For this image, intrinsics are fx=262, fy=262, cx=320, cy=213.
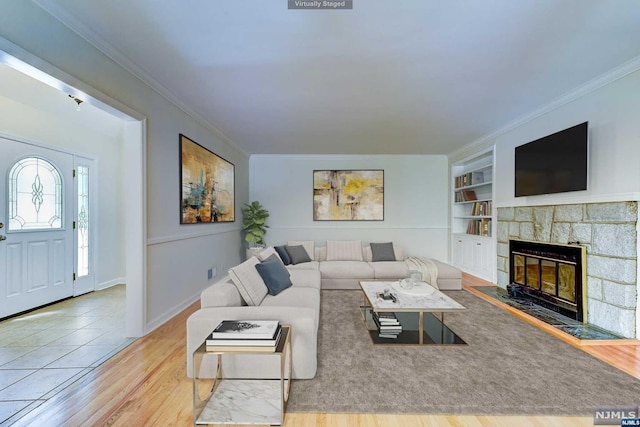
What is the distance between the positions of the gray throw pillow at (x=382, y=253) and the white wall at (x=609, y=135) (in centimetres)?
241

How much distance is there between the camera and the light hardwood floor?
1.52 metres

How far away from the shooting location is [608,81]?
8.91ft

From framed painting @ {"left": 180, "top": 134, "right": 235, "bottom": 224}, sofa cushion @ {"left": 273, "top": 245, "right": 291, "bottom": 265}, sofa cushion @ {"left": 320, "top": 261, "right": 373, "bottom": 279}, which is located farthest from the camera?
sofa cushion @ {"left": 273, "top": 245, "right": 291, "bottom": 265}

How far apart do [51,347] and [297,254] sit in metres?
3.13

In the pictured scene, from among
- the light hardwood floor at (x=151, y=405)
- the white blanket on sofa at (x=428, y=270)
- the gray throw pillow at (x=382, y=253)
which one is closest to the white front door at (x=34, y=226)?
the light hardwood floor at (x=151, y=405)

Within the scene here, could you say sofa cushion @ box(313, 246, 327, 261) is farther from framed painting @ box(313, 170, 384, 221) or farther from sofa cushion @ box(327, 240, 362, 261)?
framed painting @ box(313, 170, 384, 221)

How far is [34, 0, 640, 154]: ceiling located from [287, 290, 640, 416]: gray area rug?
2.58 metres

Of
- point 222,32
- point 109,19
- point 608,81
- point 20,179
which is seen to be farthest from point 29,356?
point 608,81

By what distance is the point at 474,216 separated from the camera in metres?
5.08

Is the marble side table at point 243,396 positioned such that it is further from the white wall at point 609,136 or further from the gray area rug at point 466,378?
the white wall at point 609,136

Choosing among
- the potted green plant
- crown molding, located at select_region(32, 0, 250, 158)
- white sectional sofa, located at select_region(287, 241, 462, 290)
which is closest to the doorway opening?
crown molding, located at select_region(32, 0, 250, 158)

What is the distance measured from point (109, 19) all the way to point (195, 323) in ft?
7.45

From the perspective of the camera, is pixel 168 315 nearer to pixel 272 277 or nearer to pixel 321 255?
pixel 272 277

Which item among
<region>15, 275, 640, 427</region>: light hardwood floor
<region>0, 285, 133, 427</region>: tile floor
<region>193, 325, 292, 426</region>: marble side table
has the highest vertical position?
<region>193, 325, 292, 426</region>: marble side table
